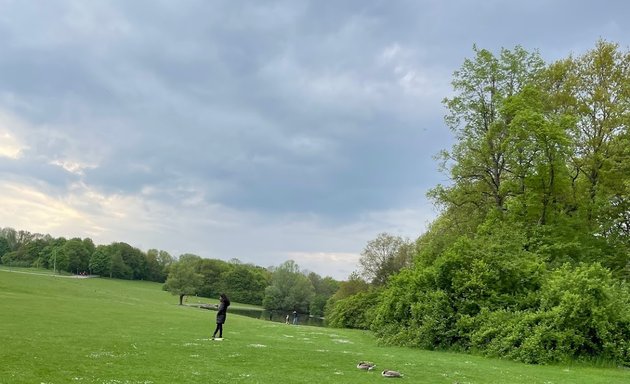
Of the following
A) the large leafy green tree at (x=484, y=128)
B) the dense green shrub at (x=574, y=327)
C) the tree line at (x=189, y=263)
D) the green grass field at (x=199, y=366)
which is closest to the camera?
the green grass field at (x=199, y=366)

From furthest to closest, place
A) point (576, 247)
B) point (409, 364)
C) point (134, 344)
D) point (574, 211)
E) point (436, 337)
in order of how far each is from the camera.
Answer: point (574, 211) < point (576, 247) < point (436, 337) < point (134, 344) < point (409, 364)

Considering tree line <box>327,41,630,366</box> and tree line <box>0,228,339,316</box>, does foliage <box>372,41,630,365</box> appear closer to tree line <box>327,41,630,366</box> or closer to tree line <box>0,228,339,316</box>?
tree line <box>327,41,630,366</box>

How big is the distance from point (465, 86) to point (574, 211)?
48.7 feet

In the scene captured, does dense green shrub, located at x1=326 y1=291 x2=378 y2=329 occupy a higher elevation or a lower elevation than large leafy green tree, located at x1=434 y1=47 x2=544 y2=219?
lower

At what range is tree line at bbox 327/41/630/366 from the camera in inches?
965

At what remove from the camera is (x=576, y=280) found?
25109mm

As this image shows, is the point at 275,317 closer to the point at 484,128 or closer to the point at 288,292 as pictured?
the point at 288,292

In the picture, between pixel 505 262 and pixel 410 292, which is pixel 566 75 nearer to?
pixel 505 262

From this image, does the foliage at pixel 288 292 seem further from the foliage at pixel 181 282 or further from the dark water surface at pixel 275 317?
the foliage at pixel 181 282

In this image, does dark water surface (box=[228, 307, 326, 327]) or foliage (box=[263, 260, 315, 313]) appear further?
foliage (box=[263, 260, 315, 313])

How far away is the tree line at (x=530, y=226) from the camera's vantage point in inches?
965

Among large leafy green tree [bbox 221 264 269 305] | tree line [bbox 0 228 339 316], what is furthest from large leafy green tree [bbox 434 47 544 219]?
large leafy green tree [bbox 221 264 269 305]

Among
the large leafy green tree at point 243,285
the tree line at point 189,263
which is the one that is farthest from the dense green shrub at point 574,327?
the large leafy green tree at point 243,285

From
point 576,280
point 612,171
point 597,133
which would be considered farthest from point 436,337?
point 597,133
